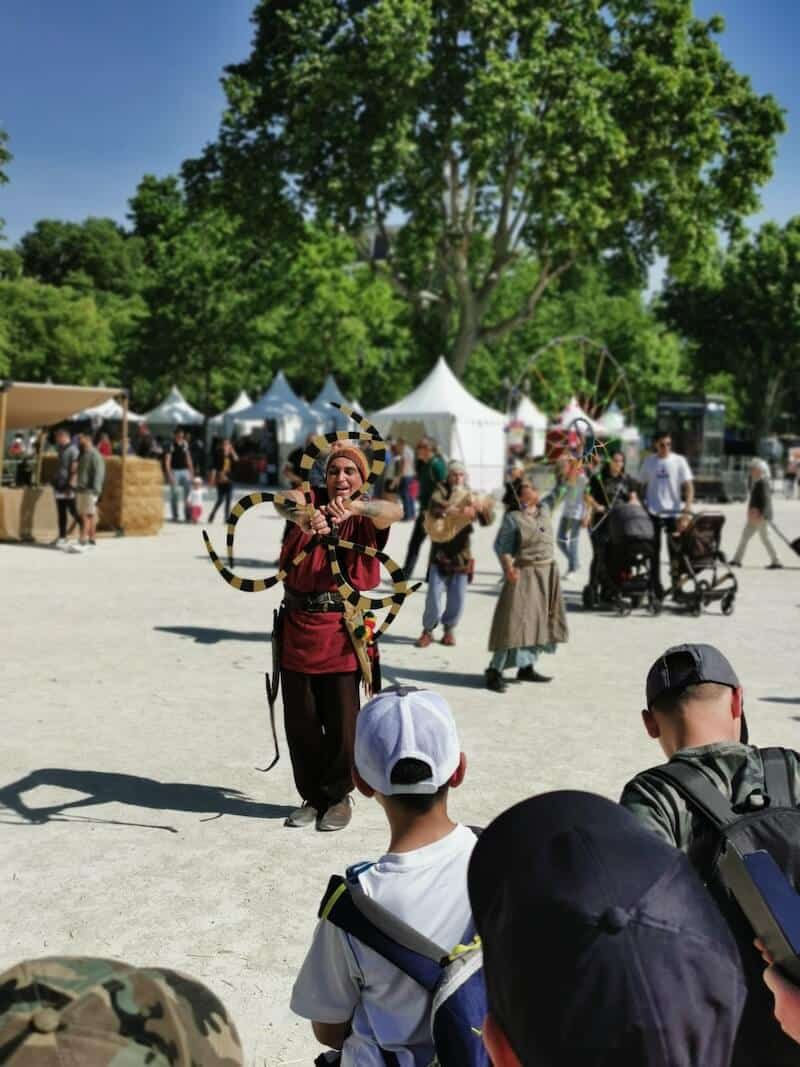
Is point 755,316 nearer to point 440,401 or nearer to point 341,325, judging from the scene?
point 341,325

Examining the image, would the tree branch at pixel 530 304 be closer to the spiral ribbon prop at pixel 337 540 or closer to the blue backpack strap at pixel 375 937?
the spiral ribbon prop at pixel 337 540

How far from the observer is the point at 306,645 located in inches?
226

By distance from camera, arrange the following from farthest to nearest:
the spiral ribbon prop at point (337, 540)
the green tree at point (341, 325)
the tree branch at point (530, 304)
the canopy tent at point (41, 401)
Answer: the green tree at point (341, 325) < the tree branch at point (530, 304) < the canopy tent at point (41, 401) < the spiral ribbon prop at point (337, 540)

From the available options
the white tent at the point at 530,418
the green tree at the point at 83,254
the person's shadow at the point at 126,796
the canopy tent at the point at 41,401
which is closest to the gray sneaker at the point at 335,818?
the person's shadow at the point at 126,796

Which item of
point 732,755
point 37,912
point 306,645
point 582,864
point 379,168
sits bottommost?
point 37,912

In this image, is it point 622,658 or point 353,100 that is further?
point 353,100

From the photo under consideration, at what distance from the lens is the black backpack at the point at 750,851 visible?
1.86 metres

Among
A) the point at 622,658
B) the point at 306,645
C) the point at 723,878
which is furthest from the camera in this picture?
the point at 622,658

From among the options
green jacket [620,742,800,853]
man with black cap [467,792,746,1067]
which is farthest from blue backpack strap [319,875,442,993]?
man with black cap [467,792,746,1067]

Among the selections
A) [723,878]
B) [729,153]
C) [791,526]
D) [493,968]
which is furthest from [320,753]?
[729,153]

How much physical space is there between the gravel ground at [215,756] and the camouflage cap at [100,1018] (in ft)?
8.63

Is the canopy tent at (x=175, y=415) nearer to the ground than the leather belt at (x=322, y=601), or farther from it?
farther from it

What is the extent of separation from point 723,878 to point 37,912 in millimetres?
3421

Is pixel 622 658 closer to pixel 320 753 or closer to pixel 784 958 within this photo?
pixel 320 753
